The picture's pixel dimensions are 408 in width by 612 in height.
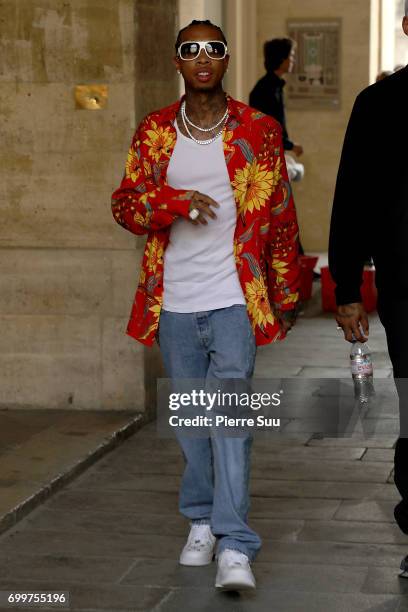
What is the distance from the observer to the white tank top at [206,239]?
462cm

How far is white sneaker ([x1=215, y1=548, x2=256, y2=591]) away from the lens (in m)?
4.54

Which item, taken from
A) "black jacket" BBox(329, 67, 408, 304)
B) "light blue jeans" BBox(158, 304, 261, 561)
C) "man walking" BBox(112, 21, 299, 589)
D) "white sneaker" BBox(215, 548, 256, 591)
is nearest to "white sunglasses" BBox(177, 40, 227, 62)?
"man walking" BBox(112, 21, 299, 589)

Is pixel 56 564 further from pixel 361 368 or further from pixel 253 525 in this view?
pixel 361 368

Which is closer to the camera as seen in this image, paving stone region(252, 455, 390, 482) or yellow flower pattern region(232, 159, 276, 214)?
yellow flower pattern region(232, 159, 276, 214)

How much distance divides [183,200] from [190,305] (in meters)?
0.36

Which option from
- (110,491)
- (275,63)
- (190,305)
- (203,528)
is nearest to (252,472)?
(110,491)

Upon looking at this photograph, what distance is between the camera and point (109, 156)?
7.31 metres

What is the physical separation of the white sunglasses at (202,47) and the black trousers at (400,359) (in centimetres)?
93

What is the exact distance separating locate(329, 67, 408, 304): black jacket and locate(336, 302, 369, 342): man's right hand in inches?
2.7

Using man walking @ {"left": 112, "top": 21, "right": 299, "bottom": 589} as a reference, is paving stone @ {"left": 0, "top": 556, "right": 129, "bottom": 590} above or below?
below

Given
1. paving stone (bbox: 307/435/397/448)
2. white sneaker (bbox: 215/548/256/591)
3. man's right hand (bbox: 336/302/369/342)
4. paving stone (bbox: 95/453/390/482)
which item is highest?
man's right hand (bbox: 336/302/369/342)

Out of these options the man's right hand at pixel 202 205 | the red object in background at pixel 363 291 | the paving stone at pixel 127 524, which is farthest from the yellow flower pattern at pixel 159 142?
the red object in background at pixel 363 291

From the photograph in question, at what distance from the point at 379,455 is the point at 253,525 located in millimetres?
1361

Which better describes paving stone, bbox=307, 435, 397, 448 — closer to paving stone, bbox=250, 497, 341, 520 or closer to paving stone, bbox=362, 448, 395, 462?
paving stone, bbox=362, 448, 395, 462
